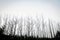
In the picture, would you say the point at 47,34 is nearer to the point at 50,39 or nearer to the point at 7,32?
the point at 50,39

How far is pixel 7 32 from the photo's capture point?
3578 cm

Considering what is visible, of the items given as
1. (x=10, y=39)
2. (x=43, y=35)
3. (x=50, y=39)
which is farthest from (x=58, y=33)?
(x=10, y=39)

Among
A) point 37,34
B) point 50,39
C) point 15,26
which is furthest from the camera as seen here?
point 37,34

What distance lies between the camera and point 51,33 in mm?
37344

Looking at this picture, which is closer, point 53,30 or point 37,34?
point 53,30

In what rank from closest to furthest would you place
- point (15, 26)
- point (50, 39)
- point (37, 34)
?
point (50, 39) → point (15, 26) → point (37, 34)

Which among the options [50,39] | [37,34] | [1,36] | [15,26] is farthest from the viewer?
[37,34]

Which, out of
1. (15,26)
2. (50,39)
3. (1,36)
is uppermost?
(15,26)

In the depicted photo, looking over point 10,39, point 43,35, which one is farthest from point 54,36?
point 10,39

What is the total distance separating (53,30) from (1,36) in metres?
25.1

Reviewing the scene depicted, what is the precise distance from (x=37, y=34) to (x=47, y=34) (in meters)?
5.38

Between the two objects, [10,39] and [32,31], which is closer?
[10,39]

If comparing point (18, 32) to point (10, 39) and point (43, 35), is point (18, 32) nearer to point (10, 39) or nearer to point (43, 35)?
point (10, 39)

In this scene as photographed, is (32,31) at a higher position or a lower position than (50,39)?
higher
